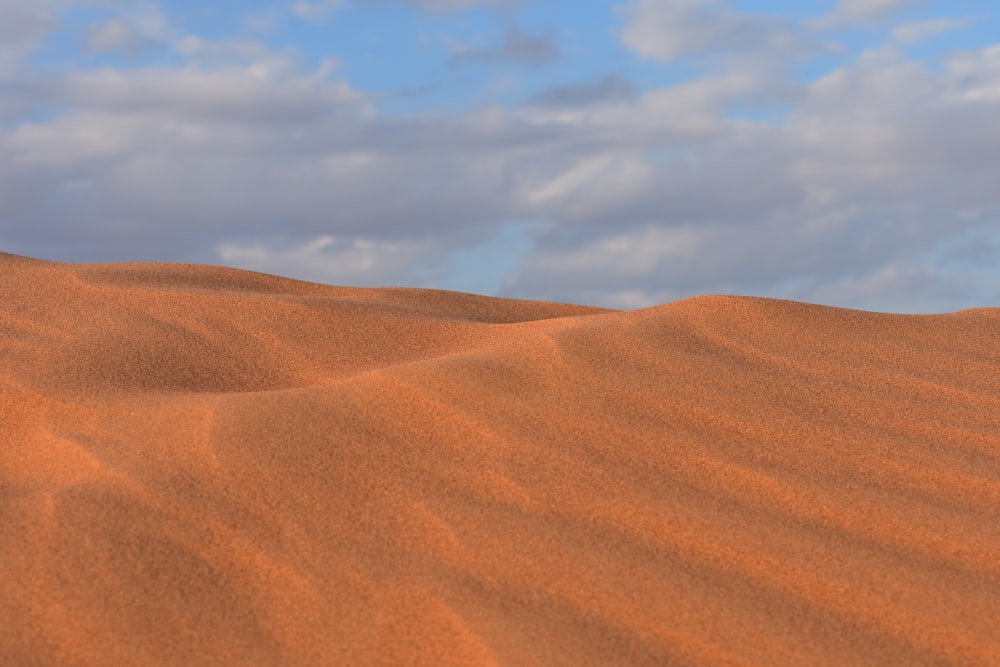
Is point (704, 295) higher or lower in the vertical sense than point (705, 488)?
higher

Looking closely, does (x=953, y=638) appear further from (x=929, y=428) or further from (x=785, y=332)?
(x=785, y=332)

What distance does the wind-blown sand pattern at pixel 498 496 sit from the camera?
9.60 feet

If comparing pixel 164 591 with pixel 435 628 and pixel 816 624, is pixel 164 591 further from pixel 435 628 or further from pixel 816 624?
pixel 816 624

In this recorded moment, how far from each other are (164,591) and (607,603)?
3.83ft

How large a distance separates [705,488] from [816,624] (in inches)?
27.0

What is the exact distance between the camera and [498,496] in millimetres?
3445

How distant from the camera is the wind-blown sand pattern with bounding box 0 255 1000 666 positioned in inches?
115

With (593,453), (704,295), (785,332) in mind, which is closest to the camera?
(593,453)

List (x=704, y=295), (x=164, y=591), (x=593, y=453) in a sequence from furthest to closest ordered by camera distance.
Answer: (x=704, y=295) → (x=593, y=453) → (x=164, y=591)

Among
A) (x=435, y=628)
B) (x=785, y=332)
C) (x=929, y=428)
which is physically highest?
(x=785, y=332)

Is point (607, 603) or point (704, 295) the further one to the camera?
point (704, 295)

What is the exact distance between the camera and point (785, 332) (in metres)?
4.99

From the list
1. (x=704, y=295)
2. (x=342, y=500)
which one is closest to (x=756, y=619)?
(x=342, y=500)

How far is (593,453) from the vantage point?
12.1 ft
